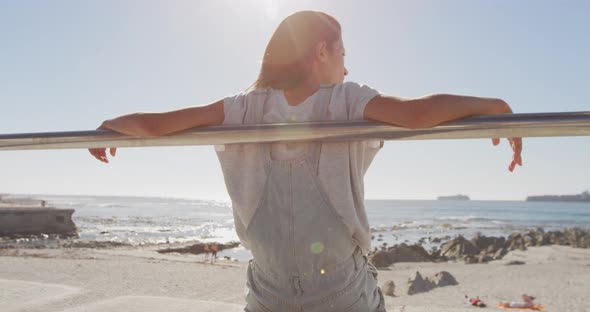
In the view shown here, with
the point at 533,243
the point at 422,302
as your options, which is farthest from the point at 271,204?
the point at 533,243

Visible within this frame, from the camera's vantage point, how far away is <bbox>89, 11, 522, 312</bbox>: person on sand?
3.88ft

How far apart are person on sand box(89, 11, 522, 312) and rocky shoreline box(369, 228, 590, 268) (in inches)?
524

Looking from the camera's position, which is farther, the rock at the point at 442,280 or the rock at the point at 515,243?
the rock at the point at 515,243

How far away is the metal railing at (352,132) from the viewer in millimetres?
979

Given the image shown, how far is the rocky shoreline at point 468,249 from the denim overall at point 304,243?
1329cm

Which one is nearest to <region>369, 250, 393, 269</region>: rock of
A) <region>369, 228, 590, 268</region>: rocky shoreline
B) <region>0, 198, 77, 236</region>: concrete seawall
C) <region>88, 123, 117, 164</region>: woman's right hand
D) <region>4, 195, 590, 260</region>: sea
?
<region>369, 228, 590, 268</region>: rocky shoreline

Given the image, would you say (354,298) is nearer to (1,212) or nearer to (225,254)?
(225,254)

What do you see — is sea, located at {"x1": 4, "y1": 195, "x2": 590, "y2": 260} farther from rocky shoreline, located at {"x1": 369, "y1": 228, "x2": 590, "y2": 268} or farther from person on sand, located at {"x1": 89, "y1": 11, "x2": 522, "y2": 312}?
person on sand, located at {"x1": 89, "y1": 11, "x2": 522, "y2": 312}

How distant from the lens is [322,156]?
1.21 metres

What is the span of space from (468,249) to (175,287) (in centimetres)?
1686

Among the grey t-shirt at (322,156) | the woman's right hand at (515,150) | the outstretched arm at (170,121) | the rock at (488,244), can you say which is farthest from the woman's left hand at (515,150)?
the rock at (488,244)

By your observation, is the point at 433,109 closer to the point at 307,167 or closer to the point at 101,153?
the point at 307,167

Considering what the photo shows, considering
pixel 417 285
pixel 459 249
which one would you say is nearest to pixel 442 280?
pixel 417 285

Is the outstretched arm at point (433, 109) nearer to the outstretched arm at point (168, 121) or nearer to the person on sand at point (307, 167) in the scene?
the person on sand at point (307, 167)
